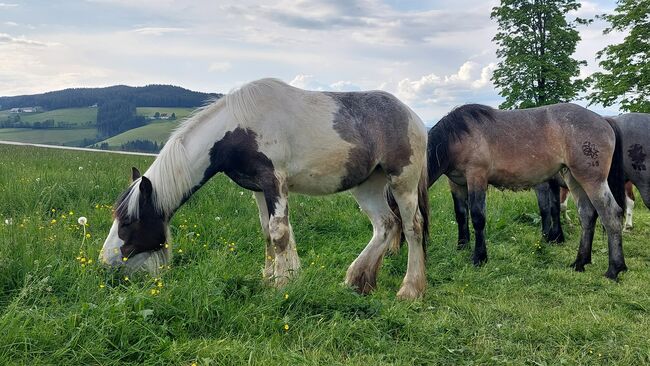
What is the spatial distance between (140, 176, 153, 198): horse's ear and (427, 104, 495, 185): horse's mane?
12.0 ft

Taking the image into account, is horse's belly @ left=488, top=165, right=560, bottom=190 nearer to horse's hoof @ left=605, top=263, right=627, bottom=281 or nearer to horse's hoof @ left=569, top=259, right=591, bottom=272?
horse's hoof @ left=569, top=259, right=591, bottom=272

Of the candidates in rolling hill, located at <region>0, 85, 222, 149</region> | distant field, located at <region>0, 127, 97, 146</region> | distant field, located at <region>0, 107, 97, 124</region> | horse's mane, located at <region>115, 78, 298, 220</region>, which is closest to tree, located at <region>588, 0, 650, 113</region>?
horse's mane, located at <region>115, 78, 298, 220</region>

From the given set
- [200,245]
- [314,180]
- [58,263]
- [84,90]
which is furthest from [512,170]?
[84,90]

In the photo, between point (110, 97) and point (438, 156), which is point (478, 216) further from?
point (110, 97)

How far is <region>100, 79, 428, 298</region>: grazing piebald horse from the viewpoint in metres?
3.93

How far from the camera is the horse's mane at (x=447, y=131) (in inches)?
242

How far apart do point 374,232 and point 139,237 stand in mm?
2301

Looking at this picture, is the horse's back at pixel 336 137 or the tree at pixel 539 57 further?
the tree at pixel 539 57

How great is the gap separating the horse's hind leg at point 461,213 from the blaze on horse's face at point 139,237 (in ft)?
13.5

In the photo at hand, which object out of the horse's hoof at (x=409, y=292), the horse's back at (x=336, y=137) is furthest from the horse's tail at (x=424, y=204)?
the horse's hoof at (x=409, y=292)

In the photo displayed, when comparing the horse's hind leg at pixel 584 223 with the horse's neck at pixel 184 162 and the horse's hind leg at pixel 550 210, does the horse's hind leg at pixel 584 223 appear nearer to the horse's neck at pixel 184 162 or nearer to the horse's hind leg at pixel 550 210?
the horse's hind leg at pixel 550 210

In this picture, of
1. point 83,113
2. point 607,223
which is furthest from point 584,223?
point 83,113

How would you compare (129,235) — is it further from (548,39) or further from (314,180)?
(548,39)

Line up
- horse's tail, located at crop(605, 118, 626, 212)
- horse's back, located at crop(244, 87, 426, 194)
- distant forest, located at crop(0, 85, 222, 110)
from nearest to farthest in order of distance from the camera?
horse's back, located at crop(244, 87, 426, 194)
horse's tail, located at crop(605, 118, 626, 212)
distant forest, located at crop(0, 85, 222, 110)
